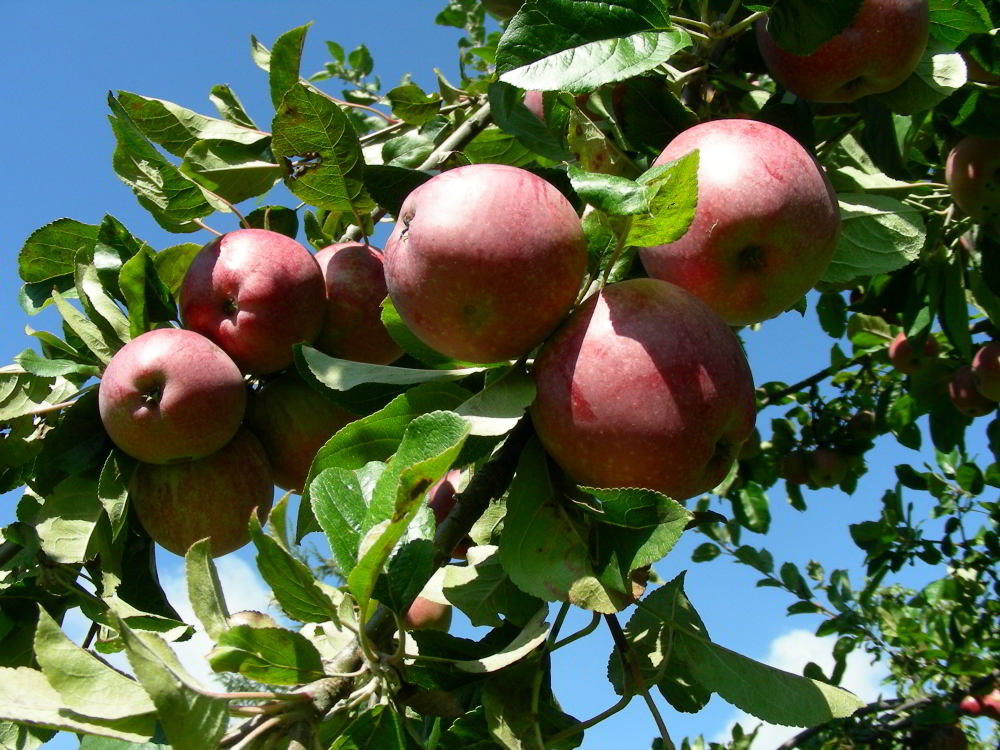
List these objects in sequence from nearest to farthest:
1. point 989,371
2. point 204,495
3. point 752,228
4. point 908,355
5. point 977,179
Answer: point 752,228, point 204,495, point 977,179, point 989,371, point 908,355

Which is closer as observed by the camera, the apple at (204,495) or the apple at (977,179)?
the apple at (204,495)

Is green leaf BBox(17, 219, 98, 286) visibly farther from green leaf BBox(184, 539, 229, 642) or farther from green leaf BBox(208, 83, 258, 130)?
green leaf BBox(184, 539, 229, 642)

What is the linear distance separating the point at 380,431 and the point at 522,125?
0.61 meters

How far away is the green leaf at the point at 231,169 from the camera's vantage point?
76.4 inches

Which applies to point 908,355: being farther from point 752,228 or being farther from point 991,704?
point 752,228

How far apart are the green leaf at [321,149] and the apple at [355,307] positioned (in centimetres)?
11

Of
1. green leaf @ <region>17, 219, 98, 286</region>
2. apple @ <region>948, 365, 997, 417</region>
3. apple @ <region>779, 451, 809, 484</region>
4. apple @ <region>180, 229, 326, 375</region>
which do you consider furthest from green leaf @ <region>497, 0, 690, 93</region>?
apple @ <region>779, 451, 809, 484</region>

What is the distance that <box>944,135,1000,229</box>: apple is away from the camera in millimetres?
2502

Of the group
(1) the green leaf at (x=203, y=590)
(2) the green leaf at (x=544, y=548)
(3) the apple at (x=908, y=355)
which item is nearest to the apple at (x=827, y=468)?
(3) the apple at (x=908, y=355)

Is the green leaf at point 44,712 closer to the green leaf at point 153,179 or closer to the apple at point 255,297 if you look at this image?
the apple at point 255,297

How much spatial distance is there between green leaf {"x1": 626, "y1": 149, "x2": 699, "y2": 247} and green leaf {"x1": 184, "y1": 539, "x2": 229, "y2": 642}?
26.2 inches

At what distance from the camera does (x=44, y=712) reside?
91 cm

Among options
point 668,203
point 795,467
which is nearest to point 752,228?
point 668,203

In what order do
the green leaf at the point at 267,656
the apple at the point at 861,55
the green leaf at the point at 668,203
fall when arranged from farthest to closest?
1. the apple at the point at 861,55
2. the green leaf at the point at 668,203
3. the green leaf at the point at 267,656
